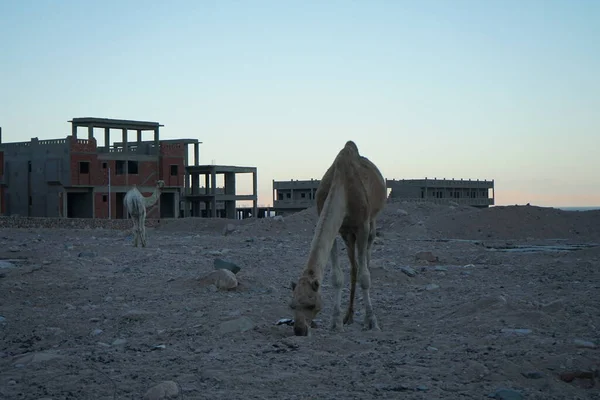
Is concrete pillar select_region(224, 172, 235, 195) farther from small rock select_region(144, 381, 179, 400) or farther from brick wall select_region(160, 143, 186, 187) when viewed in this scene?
small rock select_region(144, 381, 179, 400)

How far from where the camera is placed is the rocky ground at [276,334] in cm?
597

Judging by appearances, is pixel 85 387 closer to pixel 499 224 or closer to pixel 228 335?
pixel 228 335

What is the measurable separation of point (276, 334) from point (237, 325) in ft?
1.82

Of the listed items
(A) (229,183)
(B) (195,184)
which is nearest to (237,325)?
(A) (229,183)

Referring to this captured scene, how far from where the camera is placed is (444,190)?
76500mm

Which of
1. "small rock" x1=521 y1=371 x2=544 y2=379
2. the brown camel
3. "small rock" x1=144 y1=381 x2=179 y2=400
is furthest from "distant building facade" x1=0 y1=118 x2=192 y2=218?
"small rock" x1=521 y1=371 x2=544 y2=379

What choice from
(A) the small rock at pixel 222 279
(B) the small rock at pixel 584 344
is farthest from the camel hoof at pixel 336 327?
(A) the small rock at pixel 222 279

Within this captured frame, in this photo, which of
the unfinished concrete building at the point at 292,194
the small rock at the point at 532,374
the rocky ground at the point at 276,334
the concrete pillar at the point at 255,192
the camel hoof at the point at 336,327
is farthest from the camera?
the unfinished concrete building at the point at 292,194

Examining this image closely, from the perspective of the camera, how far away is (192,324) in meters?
8.88

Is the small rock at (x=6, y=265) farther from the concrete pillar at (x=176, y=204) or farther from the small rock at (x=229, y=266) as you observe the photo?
the concrete pillar at (x=176, y=204)

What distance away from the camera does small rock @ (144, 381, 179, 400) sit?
18.4 feet

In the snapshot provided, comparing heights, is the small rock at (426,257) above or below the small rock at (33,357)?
above

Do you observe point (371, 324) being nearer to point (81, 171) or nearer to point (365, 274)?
point (365, 274)

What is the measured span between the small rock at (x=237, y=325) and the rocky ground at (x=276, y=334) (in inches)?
1.0
